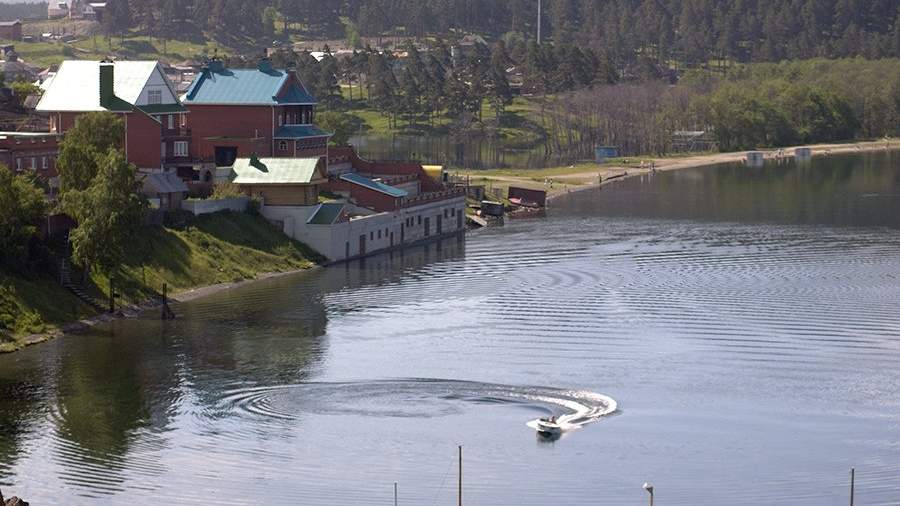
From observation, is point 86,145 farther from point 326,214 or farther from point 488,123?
point 488,123

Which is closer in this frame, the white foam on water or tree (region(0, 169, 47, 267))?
the white foam on water

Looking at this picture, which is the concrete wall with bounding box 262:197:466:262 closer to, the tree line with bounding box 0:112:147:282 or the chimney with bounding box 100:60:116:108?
the chimney with bounding box 100:60:116:108

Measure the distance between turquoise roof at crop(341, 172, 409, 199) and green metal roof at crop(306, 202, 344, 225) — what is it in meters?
5.86

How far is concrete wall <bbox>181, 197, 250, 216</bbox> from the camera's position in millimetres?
76625

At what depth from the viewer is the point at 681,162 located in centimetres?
15275

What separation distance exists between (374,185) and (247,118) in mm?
7024

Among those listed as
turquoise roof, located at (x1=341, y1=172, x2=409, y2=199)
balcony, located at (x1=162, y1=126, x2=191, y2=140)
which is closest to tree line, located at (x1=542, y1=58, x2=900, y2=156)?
turquoise roof, located at (x1=341, y1=172, x2=409, y2=199)

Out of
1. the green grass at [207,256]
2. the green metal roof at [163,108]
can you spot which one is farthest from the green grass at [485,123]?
the green grass at [207,256]

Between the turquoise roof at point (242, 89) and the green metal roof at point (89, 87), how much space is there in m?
5.83

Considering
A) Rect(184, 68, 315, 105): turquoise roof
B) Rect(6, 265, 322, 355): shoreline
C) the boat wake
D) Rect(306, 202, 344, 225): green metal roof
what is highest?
Rect(184, 68, 315, 105): turquoise roof

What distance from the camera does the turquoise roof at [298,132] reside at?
89.1m

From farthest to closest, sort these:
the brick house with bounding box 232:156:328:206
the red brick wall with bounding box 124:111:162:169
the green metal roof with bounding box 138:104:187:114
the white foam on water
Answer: the green metal roof with bounding box 138:104:187:114, the brick house with bounding box 232:156:328:206, the red brick wall with bounding box 124:111:162:169, the white foam on water

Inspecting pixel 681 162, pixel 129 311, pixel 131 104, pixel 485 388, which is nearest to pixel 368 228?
pixel 131 104

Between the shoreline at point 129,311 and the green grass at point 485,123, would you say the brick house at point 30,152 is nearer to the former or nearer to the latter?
the shoreline at point 129,311
